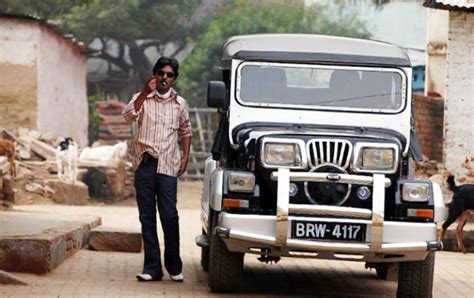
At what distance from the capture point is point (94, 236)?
16.2m

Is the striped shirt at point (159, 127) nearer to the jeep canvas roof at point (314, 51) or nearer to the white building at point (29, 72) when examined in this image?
the jeep canvas roof at point (314, 51)

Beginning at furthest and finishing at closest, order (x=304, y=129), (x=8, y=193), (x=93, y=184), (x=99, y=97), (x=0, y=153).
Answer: (x=99, y=97) < (x=93, y=184) < (x=0, y=153) < (x=8, y=193) < (x=304, y=129)

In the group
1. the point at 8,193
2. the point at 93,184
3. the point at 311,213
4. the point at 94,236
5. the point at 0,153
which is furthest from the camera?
the point at 93,184

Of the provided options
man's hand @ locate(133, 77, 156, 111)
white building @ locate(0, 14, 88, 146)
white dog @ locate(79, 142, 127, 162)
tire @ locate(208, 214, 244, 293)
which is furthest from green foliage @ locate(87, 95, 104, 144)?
tire @ locate(208, 214, 244, 293)

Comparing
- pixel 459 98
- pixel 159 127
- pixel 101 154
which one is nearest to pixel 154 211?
pixel 159 127

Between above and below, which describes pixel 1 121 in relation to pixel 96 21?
below

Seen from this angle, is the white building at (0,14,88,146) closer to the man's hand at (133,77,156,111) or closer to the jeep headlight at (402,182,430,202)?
the man's hand at (133,77,156,111)

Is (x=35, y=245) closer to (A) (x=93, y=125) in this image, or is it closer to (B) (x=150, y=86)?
(B) (x=150, y=86)

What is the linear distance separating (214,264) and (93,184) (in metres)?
21.9

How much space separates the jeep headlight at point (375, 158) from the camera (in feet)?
38.4

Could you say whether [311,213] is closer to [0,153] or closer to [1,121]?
[0,153]

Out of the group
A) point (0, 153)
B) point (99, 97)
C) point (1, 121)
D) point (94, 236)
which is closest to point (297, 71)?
point (94, 236)

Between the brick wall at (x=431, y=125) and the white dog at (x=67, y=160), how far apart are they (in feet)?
26.0

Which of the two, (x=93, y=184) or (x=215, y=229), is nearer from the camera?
(x=215, y=229)
